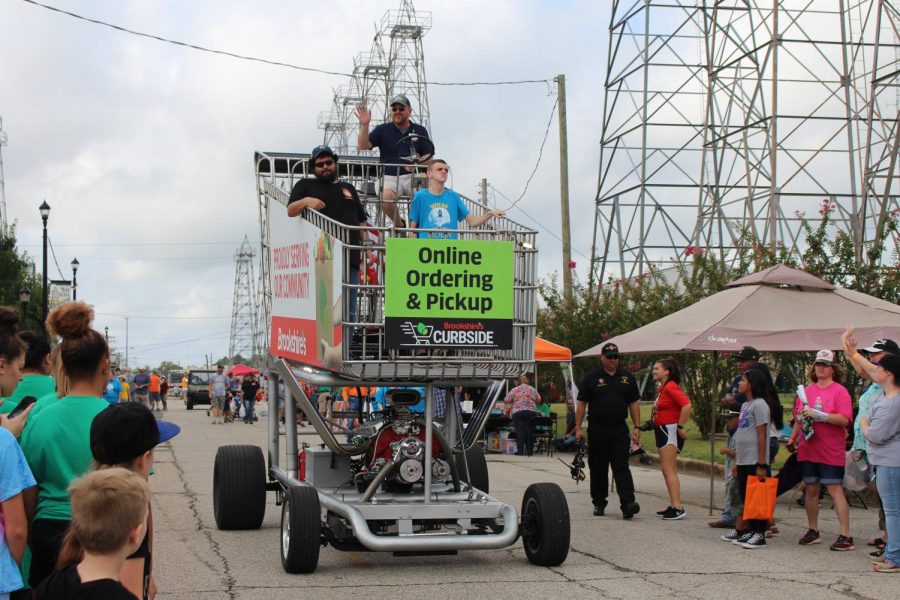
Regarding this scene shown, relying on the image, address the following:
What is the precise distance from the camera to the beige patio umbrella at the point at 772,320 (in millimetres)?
12266

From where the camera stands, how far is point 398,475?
9.18m

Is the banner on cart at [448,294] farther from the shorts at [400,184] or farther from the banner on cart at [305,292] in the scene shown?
the shorts at [400,184]

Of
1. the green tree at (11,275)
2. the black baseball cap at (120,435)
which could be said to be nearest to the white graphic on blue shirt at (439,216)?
the black baseball cap at (120,435)

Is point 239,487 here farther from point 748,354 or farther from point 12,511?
point 12,511

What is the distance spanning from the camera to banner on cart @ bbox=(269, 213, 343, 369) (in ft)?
28.9

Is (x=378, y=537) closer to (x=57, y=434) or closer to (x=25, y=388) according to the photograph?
(x=25, y=388)

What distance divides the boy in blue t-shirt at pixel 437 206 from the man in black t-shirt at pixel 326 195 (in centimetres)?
62

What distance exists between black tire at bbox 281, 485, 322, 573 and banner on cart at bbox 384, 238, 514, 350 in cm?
141

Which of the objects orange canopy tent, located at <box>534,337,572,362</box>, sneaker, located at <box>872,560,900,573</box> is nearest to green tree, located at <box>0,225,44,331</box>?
orange canopy tent, located at <box>534,337,572,362</box>

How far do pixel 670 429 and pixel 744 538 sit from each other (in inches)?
82.8

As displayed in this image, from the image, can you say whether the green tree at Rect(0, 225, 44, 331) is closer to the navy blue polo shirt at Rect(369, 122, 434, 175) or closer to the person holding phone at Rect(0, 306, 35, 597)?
the navy blue polo shirt at Rect(369, 122, 434, 175)

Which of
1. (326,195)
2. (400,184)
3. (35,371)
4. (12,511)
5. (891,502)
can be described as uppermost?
(400,184)

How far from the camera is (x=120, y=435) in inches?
172

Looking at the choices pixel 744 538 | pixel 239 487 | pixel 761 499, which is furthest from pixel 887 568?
pixel 239 487
